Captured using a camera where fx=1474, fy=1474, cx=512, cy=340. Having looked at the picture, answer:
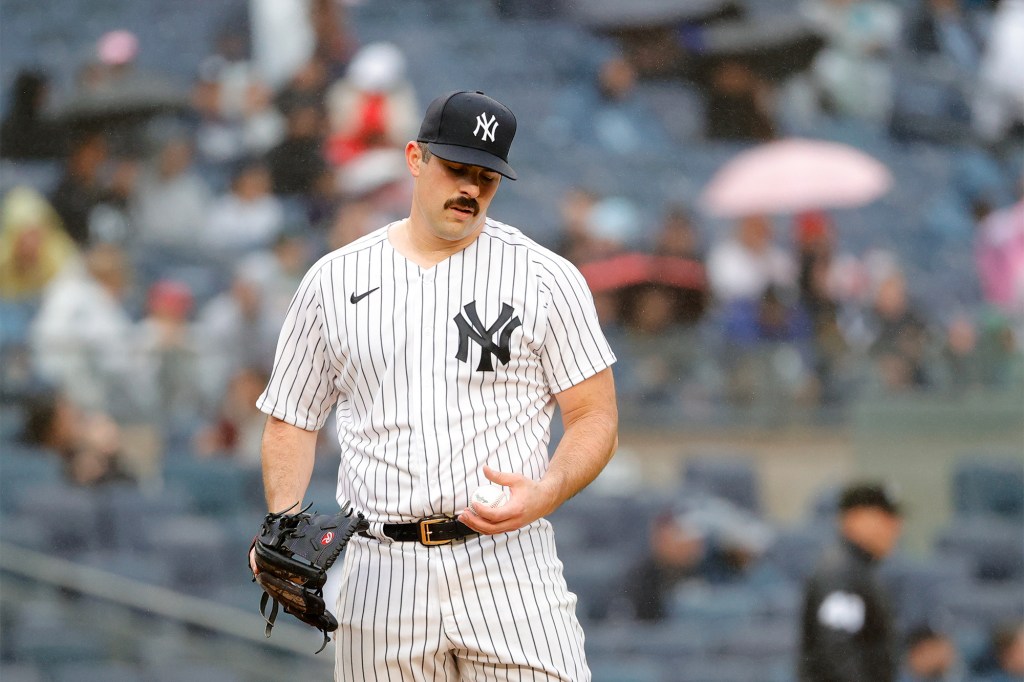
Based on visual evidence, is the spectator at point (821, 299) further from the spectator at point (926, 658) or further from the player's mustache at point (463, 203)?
the player's mustache at point (463, 203)

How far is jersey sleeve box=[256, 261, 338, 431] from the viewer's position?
247 cm

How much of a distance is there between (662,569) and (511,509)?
166 inches

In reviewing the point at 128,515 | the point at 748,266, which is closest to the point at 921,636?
the point at 748,266

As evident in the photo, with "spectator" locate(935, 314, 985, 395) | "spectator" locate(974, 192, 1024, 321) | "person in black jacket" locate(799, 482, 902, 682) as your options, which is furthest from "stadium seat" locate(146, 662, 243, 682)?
"spectator" locate(974, 192, 1024, 321)

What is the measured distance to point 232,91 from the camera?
8977mm

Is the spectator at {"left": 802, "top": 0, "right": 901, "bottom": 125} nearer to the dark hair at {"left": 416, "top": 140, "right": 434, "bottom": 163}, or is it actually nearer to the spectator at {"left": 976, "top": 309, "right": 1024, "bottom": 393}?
the spectator at {"left": 976, "top": 309, "right": 1024, "bottom": 393}

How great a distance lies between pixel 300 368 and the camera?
8.17 ft

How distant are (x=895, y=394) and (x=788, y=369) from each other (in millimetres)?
541

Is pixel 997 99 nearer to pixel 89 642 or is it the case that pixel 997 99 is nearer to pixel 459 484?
pixel 89 642

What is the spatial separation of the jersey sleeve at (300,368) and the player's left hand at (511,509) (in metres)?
0.40

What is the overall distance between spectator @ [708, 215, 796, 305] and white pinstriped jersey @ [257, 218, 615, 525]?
5174 mm

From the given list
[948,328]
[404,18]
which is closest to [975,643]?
[948,328]

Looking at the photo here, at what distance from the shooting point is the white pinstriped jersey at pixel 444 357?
234 centimetres

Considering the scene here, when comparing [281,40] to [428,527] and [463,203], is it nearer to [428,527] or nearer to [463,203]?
Result: [463,203]
